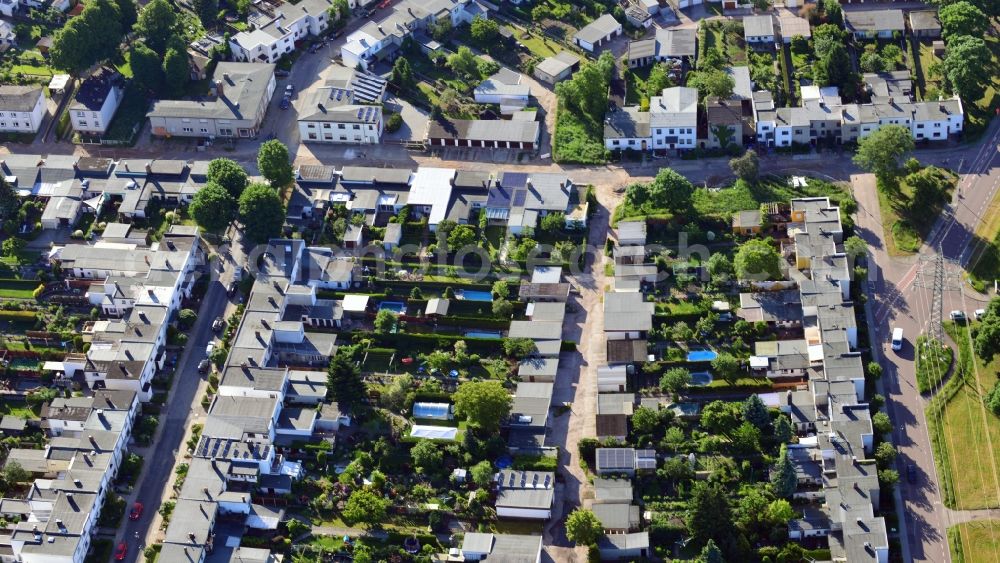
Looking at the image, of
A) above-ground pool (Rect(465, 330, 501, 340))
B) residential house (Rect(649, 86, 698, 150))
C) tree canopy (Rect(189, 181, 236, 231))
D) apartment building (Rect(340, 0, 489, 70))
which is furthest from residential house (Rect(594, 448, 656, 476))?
apartment building (Rect(340, 0, 489, 70))

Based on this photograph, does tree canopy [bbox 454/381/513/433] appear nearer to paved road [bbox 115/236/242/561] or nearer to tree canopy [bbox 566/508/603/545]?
tree canopy [bbox 566/508/603/545]

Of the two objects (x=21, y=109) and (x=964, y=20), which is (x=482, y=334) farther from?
(x=964, y=20)

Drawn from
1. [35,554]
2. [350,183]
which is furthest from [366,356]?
[35,554]

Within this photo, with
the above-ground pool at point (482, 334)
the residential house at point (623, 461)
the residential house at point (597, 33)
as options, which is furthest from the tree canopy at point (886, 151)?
the above-ground pool at point (482, 334)

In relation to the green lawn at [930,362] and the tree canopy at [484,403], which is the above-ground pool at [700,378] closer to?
the tree canopy at [484,403]

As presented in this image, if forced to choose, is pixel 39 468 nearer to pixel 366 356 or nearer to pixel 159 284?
pixel 159 284

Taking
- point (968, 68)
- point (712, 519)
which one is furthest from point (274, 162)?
point (968, 68)
